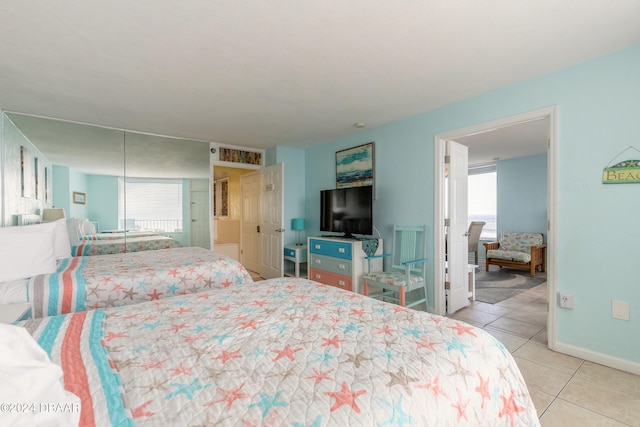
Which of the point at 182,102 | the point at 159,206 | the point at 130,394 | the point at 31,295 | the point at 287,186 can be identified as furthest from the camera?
the point at 287,186

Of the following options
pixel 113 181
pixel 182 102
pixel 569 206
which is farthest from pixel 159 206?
pixel 569 206

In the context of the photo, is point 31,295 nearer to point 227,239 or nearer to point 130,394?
point 130,394

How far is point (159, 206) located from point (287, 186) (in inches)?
79.9

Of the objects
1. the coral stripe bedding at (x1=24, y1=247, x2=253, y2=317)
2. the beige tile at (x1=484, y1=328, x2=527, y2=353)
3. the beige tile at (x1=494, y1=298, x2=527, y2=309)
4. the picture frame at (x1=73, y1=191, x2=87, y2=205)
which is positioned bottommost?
the beige tile at (x1=484, y1=328, x2=527, y2=353)

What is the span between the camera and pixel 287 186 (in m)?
5.28

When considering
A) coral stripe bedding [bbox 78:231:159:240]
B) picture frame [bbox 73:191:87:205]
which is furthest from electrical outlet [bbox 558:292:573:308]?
picture frame [bbox 73:191:87:205]

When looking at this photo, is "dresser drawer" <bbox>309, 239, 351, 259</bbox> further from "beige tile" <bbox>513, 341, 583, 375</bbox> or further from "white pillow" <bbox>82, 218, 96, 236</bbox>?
"white pillow" <bbox>82, 218, 96, 236</bbox>

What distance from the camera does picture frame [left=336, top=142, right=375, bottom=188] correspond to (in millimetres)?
4219

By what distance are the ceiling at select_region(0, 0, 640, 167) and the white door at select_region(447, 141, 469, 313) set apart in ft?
2.44

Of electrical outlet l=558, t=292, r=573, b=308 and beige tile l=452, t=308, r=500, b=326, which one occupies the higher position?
electrical outlet l=558, t=292, r=573, b=308

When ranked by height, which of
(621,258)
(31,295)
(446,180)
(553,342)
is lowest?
(553,342)

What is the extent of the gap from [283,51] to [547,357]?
320 cm

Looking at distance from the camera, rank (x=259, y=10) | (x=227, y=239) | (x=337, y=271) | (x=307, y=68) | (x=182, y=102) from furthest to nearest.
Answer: (x=227, y=239)
(x=337, y=271)
(x=182, y=102)
(x=307, y=68)
(x=259, y=10)

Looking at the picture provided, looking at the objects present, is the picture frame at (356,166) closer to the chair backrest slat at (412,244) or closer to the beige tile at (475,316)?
the chair backrest slat at (412,244)
